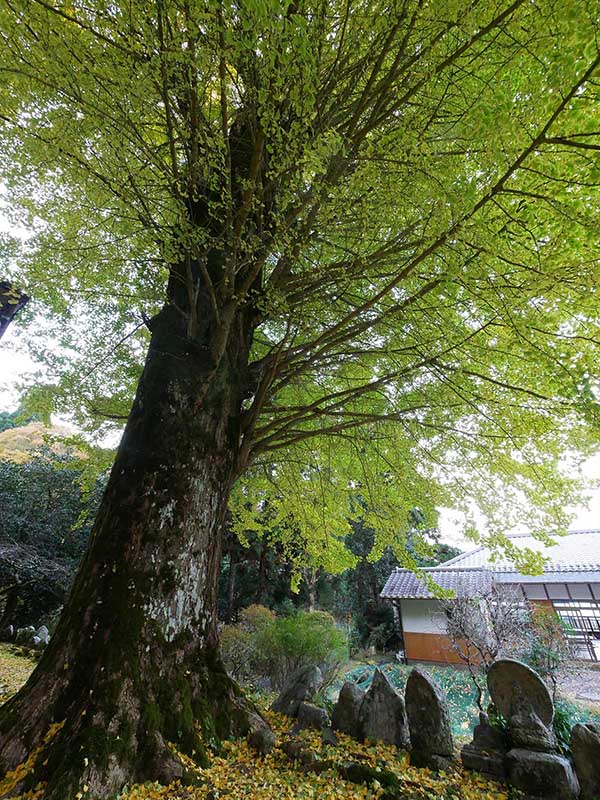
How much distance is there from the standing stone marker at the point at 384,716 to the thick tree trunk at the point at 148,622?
1050 millimetres

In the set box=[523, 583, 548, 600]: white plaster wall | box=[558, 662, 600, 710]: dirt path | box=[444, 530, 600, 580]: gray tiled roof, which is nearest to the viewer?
box=[558, 662, 600, 710]: dirt path

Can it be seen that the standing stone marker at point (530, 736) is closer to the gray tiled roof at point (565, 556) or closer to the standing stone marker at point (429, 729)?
the standing stone marker at point (429, 729)

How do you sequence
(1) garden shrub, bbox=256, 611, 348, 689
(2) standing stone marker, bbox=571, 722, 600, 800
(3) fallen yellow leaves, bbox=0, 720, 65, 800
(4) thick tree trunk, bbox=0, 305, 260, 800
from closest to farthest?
(3) fallen yellow leaves, bbox=0, 720, 65, 800 → (4) thick tree trunk, bbox=0, 305, 260, 800 → (2) standing stone marker, bbox=571, 722, 600, 800 → (1) garden shrub, bbox=256, 611, 348, 689

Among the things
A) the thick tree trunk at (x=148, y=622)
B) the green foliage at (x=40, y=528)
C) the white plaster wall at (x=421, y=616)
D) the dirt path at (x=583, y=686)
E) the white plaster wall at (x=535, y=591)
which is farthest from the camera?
the white plaster wall at (x=421, y=616)

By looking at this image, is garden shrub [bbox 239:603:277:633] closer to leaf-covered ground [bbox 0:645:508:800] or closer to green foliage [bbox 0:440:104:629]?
green foliage [bbox 0:440:104:629]

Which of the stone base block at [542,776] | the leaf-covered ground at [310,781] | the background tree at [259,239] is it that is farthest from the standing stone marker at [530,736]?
the background tree at [259,239]

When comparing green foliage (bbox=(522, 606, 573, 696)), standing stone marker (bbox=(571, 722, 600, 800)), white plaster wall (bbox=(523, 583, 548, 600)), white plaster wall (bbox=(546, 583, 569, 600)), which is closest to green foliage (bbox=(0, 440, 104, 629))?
standing stone marker (bbox=(571, 722, 600, 800))

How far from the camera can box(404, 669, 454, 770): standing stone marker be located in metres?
2.69

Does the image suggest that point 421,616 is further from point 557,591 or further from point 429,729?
point 429,729

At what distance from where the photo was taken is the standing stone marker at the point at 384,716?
2895 mm

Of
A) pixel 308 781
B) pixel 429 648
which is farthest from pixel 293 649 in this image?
→ pixel 429 648

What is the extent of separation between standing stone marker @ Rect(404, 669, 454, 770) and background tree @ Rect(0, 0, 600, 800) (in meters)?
1.28

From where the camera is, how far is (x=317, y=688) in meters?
3.63

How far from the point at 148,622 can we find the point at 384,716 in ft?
6.86
